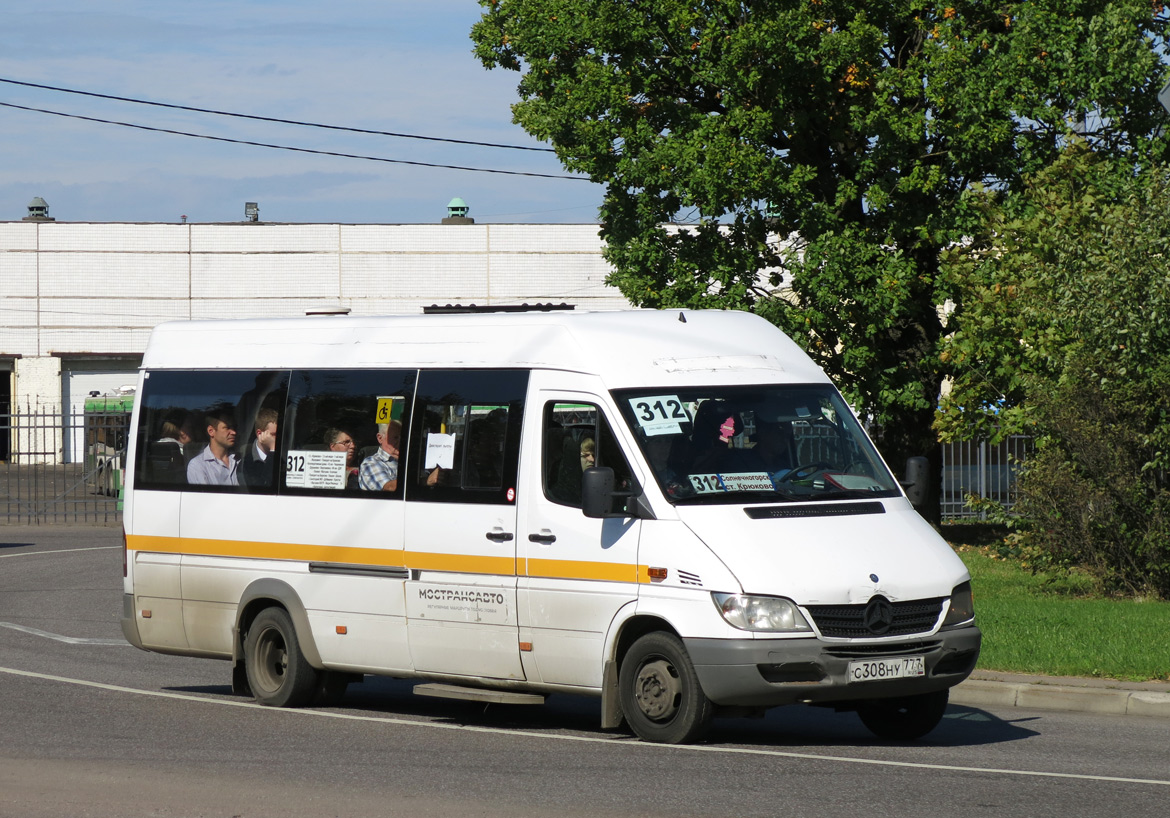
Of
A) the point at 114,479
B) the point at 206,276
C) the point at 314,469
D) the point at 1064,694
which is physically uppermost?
the point at 206,276

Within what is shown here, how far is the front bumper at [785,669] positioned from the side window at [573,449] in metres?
1.23

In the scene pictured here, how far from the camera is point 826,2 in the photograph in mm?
23156

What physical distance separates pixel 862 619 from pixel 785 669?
1.69 feet

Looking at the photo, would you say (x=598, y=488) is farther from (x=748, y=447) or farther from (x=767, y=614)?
(x=767, y=614)

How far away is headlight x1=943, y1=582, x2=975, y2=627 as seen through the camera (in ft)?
30.6

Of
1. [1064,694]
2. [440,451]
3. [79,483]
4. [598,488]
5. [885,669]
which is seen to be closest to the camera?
[885,669]

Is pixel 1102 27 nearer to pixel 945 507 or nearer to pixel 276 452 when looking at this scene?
pixel 945 507

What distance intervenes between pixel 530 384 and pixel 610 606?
5.04 feet

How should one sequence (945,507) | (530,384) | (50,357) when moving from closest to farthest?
(530,384) → (945,507) → (50,357)

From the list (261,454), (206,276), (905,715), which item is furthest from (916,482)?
(206,276)

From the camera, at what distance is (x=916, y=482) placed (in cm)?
1036

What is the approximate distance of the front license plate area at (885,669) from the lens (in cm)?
894


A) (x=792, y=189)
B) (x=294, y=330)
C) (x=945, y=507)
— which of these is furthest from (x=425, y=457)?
(x=945, y=507)

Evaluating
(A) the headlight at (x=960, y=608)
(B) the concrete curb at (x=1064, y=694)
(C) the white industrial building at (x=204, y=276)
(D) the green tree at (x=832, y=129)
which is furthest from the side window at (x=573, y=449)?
(C) the white industrial building at (x=204, y=276)
